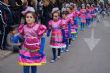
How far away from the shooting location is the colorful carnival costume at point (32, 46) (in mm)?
7883

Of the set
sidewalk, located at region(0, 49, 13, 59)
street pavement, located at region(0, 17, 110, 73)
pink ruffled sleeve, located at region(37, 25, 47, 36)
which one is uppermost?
pink ruffled sleeve, located at region(37, 25, 47, 36)

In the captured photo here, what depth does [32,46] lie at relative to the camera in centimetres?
799

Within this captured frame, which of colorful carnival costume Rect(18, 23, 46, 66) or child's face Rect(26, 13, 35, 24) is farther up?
child's face Rect(26, 13, 35, 24)

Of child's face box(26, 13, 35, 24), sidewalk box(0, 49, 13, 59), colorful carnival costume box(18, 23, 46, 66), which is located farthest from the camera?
sidewalk box(0, 49, 13, 59)

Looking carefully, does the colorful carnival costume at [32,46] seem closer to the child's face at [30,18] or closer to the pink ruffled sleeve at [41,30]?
the pink ruffled sleeve at [41,30]

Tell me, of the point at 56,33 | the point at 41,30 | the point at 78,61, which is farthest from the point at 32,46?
the point at 78,61

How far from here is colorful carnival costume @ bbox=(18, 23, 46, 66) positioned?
788 cm

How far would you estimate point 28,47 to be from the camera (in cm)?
800

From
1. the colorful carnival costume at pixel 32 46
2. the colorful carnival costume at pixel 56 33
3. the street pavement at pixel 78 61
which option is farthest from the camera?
the colorful carnival costume at pixel 56 33

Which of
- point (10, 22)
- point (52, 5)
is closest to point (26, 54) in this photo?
point (10, 22)

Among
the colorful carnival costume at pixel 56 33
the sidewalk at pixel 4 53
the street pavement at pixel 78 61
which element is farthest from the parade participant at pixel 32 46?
the sidewalk at pixel 4 53

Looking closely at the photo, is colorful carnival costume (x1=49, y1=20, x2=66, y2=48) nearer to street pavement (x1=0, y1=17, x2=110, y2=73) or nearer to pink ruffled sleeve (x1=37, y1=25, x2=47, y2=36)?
street pavement (x1=0, y1=17, x2=110, y2=73)

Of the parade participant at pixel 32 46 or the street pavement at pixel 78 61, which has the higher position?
the parade participant at pixel 32 46

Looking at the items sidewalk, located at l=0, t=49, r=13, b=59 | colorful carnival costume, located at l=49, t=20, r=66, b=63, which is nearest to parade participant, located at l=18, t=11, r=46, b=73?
colorful carnival costume, located at l=49, t=20, r=66, b=63
